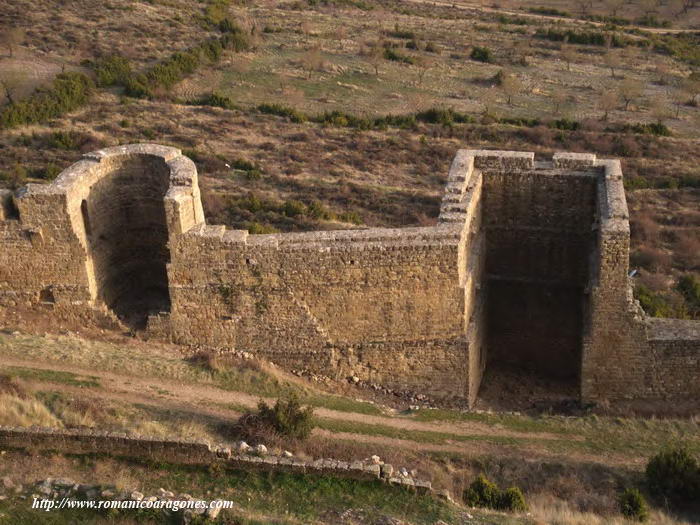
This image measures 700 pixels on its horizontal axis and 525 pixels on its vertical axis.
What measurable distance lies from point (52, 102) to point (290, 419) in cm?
2595

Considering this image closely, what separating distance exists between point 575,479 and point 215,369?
618 centimetres

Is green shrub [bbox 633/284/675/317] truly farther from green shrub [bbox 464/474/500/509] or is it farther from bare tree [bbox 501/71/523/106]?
bare tree [bbox 501/71/523/106]

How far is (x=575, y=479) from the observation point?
41.8 ft

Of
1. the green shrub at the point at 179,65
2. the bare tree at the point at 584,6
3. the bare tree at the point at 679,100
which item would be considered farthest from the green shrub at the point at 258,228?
the bare tree at the point at 584,6

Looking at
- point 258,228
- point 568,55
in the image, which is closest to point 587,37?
point 568,55

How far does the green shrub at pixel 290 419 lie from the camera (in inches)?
489

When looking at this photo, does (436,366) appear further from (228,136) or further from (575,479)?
(228,136)

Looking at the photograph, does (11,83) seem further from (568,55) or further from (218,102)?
(568,55)

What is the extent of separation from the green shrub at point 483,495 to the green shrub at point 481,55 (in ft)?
121

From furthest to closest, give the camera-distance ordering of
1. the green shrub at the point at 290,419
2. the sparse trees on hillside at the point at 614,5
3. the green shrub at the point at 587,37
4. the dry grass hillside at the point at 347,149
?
the sparse trees on hillside at the point at 614,5, the green shrub at the point at 587,37, the green shrub at the point at 290,419, the dry grass hillside at the point at 347,149

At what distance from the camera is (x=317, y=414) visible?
550 inches

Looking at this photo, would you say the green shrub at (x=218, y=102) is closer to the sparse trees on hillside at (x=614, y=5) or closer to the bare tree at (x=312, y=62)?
the bare tree at (x=312, y=62)

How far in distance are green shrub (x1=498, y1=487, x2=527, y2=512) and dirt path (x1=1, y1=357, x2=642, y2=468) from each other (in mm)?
1957

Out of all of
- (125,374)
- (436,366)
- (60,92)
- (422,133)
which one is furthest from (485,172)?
(60,92)
